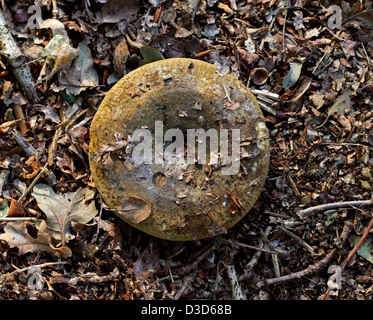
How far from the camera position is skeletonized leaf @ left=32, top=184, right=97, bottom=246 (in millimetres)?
3145

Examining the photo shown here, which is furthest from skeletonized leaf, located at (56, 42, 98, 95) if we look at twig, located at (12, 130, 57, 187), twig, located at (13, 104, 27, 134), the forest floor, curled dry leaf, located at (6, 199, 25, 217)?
curled dry leaf, located at (6, 199, 25, 217)

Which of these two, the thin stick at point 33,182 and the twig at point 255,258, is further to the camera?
the twig at point 255,258

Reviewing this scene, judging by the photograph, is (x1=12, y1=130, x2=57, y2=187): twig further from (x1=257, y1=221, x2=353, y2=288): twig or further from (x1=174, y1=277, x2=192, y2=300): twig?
(x1=257, y1=221, x2=353, y2=288): twig

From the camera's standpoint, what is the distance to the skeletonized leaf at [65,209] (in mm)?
3145

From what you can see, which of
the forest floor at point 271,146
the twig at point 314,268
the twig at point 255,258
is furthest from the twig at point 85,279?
the twig at point 314,268

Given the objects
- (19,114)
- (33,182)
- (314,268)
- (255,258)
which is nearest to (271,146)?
(255,258)

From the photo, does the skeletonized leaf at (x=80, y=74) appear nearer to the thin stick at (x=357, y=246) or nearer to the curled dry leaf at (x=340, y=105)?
the curled dry leaf at (x=340, y=105)

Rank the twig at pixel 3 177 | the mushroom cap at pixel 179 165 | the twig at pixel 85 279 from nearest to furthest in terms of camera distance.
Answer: the mushroom cap at pixel 179 165
the twig at pixel 85 279
the twig at pixel 3 177

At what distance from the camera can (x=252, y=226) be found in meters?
3.37

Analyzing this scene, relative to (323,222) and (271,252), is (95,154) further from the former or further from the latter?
(323,222)

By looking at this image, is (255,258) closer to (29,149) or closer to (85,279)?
(85,279)

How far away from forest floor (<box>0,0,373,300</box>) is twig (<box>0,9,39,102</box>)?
7 cm

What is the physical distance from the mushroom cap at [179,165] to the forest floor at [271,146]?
30 cm
